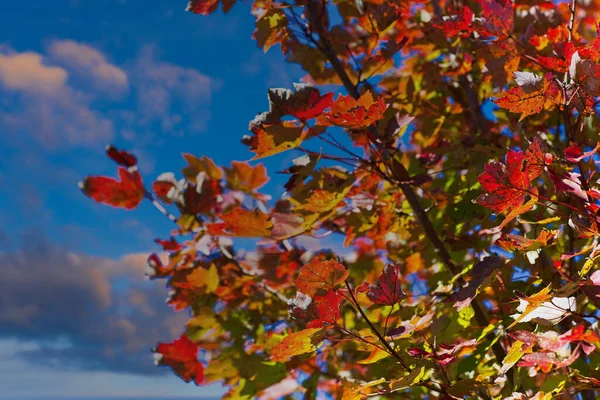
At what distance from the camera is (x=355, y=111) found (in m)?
1.21

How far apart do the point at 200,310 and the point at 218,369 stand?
0.88ft

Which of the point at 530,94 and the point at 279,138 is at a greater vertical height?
the point at 279,138

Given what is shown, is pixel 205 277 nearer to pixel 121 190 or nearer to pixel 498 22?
pixel 121 190

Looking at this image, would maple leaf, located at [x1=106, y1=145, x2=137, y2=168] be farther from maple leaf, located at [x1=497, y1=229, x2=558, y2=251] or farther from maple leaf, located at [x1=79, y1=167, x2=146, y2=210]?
maple leaf, located at [x1=497, y1=229, x2=558, y2=251]

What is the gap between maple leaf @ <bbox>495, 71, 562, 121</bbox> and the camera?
3.44 feet

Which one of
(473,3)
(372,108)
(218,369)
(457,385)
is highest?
(473,3)

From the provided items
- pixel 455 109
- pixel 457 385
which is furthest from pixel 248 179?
pixel 457 385

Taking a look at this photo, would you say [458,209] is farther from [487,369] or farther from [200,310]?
[200,310]

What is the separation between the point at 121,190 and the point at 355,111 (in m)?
1.13

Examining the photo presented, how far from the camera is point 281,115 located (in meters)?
1.29

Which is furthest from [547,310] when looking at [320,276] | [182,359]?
[182,359]

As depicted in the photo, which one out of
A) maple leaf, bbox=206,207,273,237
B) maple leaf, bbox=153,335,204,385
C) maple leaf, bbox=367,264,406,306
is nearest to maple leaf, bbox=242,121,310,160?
maple leaf, bbox=206,207,273,237

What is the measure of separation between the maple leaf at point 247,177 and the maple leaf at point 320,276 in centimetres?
131

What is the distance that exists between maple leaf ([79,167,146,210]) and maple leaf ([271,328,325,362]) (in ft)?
3.88
